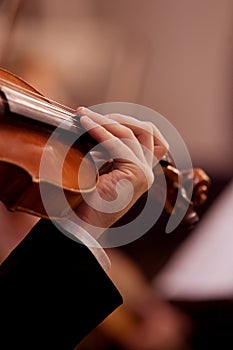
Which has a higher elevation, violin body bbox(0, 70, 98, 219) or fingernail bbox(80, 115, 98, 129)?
fingernail bbox(80, 115, 98, 129)

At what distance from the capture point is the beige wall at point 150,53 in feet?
6.24

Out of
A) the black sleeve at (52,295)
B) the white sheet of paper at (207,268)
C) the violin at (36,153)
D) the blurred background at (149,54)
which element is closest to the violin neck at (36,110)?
the violin at (36,153)

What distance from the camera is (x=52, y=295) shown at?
590 mm

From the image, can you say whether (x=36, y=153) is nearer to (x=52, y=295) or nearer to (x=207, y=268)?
(x=52, y=295)

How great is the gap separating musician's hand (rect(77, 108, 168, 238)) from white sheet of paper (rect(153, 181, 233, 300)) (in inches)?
20.2

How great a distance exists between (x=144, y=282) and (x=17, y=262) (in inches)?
38.4

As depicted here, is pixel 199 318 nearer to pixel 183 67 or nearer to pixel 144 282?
pixel 144 282

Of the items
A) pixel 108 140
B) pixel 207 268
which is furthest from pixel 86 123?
pixel 207 268

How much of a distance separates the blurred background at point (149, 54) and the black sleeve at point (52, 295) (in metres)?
1.27

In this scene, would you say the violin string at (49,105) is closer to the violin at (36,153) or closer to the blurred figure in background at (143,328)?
the violin at (36,153)

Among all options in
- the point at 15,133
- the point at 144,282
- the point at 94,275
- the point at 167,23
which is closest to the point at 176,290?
the point at 144,282

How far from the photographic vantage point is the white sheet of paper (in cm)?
112

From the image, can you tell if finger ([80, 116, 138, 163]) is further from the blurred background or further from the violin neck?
the blurred background

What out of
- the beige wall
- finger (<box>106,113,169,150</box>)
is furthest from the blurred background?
finger (<box>106,113,169,150</box>)
